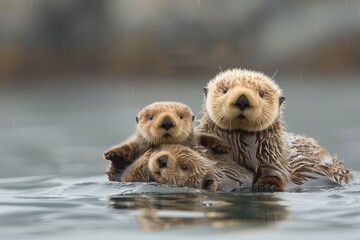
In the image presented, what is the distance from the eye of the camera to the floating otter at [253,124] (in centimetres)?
891

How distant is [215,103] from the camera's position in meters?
9.13

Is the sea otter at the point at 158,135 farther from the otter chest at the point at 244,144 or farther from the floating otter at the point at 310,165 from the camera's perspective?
the floating otter at the point at 310,165

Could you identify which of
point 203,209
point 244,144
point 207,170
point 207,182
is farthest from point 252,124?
point 203,209

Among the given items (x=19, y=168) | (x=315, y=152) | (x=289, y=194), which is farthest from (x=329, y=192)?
(x=19, y=168)

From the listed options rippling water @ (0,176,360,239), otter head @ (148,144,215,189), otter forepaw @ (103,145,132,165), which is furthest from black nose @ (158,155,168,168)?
otter forepaw @ (103,145,132,165)

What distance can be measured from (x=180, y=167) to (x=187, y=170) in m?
0.07

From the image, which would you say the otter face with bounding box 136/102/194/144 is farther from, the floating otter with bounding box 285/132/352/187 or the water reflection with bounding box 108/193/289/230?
the floating otter with bounding box 285/132/352/187

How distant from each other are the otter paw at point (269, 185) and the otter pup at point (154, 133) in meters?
0.73

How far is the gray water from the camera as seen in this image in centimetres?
637

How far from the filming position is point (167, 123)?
8.59 metres

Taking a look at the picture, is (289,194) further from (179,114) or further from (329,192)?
(179,114)

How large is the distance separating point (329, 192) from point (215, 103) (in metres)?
1.37

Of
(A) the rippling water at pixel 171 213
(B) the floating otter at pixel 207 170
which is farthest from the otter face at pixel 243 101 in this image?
(A) the rippling water at pixel 171 213

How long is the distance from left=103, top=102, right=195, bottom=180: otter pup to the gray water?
287 mm
